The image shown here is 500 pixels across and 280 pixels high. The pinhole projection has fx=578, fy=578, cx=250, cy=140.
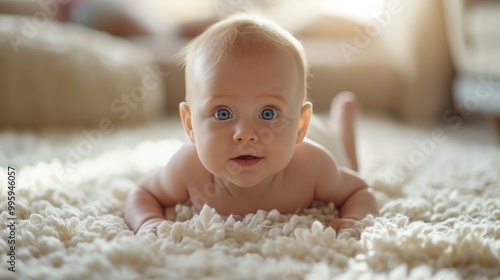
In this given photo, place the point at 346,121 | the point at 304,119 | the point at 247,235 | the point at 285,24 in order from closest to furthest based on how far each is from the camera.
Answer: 1. the point at 247,235
2. the point at 304,119
3. the point at 346,121
4. the point at 285,24

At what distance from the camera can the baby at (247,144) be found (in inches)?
32.5

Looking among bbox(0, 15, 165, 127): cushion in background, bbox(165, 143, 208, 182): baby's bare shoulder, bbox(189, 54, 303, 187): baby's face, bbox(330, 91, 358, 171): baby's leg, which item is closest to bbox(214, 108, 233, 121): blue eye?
bbox(189, 54, 303, 187): baby's face

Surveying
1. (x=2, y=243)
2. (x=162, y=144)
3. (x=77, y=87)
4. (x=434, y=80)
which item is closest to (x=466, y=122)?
(x=434, y=80)

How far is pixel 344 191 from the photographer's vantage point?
964mm

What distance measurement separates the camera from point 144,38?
249cm

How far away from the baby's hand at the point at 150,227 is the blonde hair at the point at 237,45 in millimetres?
205

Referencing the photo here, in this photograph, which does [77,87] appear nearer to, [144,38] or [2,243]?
[144,38]

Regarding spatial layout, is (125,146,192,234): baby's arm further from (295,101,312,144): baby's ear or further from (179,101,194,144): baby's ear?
(295,101,312,144): baby's ear

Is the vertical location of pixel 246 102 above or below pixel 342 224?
above

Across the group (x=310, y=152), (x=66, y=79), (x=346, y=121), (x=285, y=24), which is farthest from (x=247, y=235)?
(x=285, y=24)

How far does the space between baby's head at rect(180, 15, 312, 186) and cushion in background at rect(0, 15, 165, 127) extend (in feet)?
3.54

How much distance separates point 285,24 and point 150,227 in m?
1.78

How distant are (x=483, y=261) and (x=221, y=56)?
1.46ft

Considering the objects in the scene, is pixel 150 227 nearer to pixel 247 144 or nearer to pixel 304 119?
pixel 247 144
